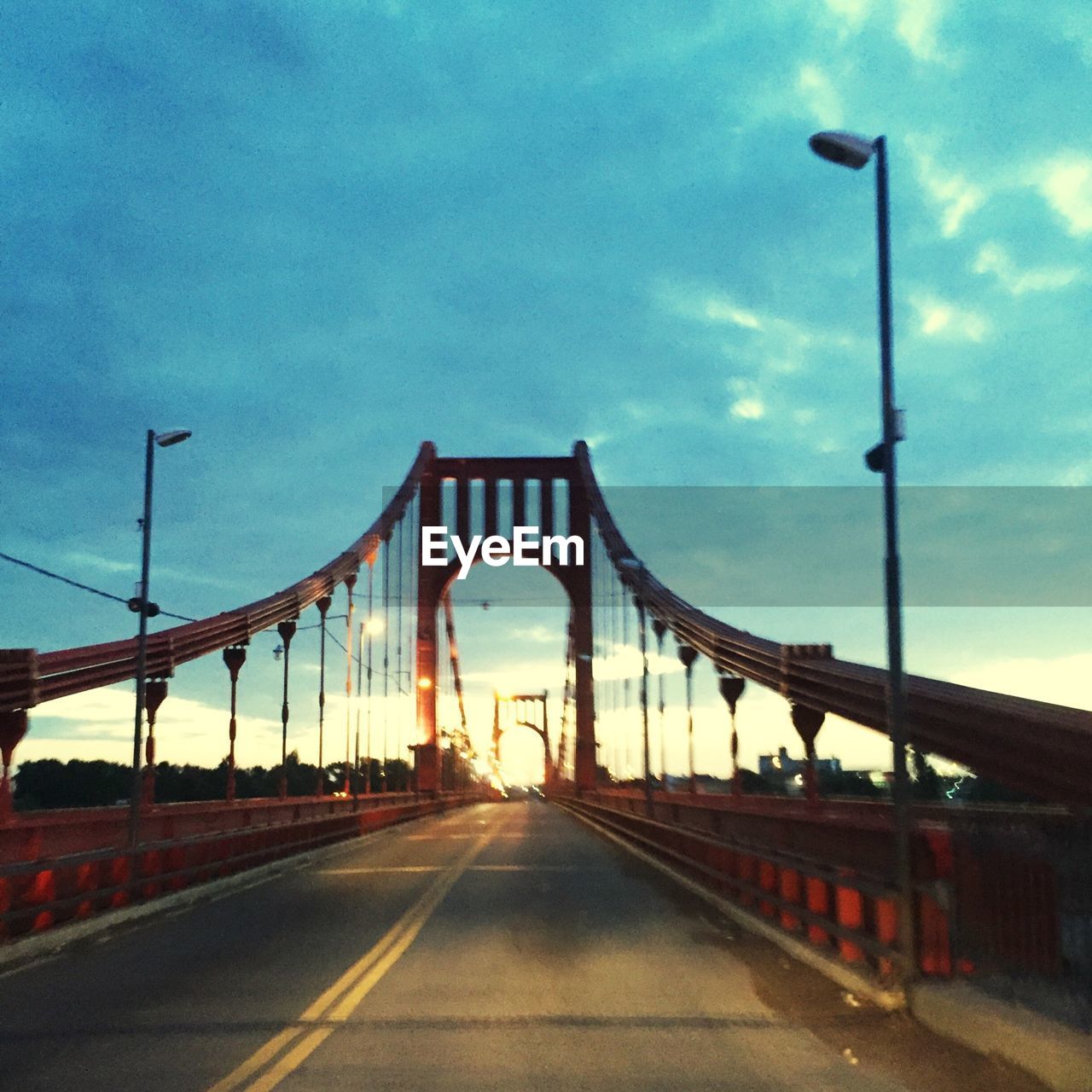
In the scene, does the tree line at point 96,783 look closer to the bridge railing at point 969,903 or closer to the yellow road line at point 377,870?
the yellow road line at point 377,870

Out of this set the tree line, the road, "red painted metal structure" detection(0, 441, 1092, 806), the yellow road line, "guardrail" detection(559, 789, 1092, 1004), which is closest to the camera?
the road

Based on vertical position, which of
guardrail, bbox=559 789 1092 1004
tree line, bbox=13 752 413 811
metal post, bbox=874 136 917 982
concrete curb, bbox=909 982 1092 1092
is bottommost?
tree line, bbox=13 752 413 811

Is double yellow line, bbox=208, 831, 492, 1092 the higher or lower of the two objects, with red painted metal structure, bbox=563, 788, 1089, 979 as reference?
lower

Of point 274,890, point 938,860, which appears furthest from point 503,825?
point 938,860

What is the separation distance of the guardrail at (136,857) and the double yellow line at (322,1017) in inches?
146

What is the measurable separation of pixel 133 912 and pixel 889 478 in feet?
36.4

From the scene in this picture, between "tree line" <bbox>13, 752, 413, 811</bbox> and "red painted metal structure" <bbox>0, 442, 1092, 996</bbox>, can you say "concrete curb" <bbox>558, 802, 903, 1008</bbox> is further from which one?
"tree line" <bbox>13, 752, 413, 811</bbox>

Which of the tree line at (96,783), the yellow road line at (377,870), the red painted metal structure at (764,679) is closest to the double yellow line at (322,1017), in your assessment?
the red painted metal structure at (764,679)

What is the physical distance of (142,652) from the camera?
20.4m

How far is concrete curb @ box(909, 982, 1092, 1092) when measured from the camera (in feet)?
21.3

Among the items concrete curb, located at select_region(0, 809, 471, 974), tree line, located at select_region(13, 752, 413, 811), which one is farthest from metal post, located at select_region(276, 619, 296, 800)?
tree line, located at select_region(13, 752, 413, 811)

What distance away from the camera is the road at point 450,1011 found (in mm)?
7125

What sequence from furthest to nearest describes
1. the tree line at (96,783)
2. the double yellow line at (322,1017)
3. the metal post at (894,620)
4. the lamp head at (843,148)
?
the tree line at (96,783), the lamp head at (843,148), the metal post at (894,620), the double yellow line at (322,1017)

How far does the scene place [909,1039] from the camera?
800 centimetres
